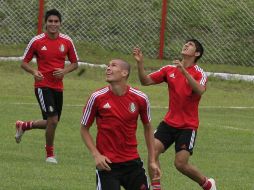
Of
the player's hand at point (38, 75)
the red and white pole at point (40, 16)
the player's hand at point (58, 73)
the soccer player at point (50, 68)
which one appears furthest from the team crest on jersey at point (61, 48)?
the red and white pole at point (40, 16)

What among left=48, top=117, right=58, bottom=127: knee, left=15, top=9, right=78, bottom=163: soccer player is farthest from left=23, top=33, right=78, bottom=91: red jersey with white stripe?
left=48, top=117, right=58, bottom=127: knee

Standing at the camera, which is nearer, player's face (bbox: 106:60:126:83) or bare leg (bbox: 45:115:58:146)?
player's face (bbox: 106:60:126:83)

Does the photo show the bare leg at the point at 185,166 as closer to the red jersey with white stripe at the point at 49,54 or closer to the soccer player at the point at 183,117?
the soccer player at the point at 183,117

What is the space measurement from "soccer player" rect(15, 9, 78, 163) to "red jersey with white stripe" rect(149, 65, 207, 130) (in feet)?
9.13

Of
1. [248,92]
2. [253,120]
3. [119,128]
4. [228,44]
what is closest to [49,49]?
[119,128]

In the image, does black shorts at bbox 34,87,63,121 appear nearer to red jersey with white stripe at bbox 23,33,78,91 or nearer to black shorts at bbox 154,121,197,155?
red jersey with white stripe at bbox 23,33,78,91

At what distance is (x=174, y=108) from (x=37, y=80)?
10.4 ft

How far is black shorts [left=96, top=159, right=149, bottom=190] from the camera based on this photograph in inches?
400

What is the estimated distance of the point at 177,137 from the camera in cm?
1324

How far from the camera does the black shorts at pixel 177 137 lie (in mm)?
13164

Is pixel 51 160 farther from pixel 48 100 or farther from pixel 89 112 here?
pixel 89 112

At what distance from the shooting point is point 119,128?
10.3m

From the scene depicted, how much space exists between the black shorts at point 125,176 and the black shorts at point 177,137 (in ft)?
9.36

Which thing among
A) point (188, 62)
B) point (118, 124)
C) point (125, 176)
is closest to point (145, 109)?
point (118, 124)
